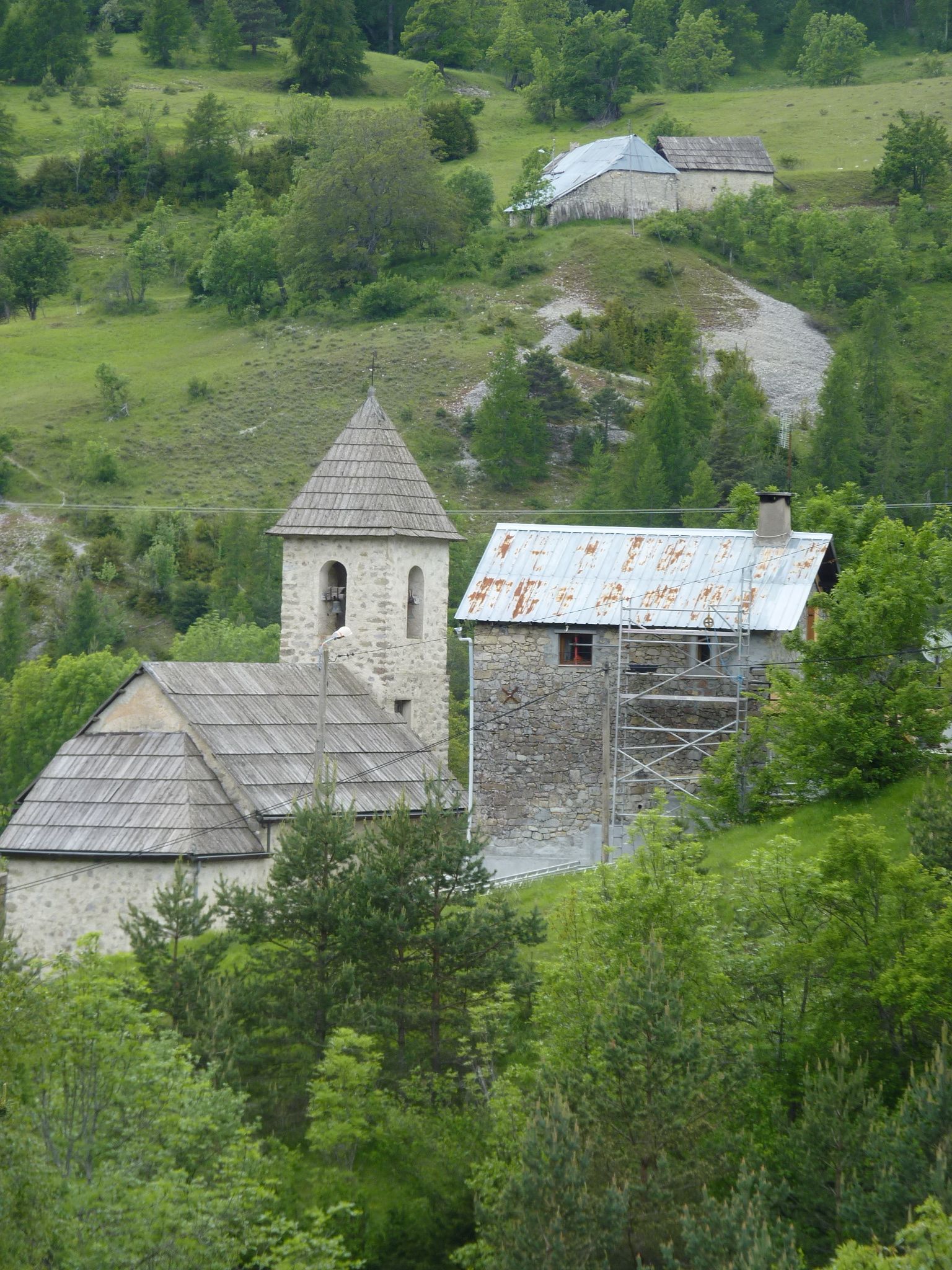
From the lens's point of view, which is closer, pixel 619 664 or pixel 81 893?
pixel 81 893

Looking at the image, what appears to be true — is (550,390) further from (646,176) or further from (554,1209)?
(554,1209)

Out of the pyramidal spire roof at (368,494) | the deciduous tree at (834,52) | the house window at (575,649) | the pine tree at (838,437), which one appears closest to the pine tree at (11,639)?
the pine tree at (838,437)

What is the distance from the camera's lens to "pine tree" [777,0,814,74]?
454 ft

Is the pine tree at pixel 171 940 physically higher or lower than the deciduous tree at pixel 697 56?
lower

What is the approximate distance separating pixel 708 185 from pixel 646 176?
4.57 meters

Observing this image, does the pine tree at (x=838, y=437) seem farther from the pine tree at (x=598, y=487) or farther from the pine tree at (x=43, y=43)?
the pine tree at (x=43, y=43)

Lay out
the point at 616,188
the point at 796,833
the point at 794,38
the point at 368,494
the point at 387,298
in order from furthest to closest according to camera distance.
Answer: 1. the point at 794,38
2. the point at 616,188
3. the point at 387,298
4. the point at 368,494
5. the point at 796,833

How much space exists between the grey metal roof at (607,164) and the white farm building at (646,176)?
0.04 m

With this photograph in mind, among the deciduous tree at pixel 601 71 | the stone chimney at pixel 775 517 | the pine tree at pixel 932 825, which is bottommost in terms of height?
the pine tree at pixel 932 825

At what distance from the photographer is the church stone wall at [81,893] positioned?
95.3 ft

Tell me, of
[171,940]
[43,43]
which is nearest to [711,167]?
[43,43]

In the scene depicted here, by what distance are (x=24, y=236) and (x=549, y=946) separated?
7803 centimetres

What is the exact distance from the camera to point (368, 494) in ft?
124

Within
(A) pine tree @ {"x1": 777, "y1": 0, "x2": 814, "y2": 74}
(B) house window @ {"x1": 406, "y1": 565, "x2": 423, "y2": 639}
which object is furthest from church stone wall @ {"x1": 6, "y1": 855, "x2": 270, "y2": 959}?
(A) pine tree @ {"x1": 777, "y1": 0, "x2": 814, "y2": 74}
